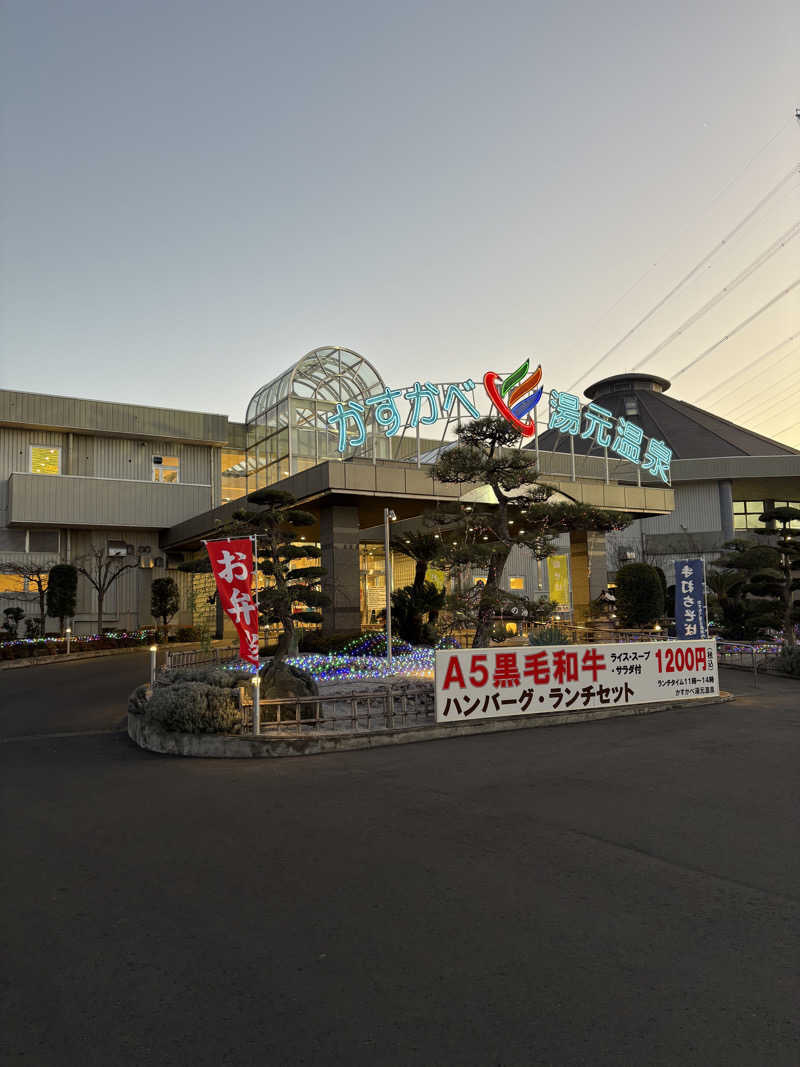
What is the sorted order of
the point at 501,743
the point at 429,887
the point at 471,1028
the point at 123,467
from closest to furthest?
1. the point at 471,1028
2. the point at 429,887
3. the point at 501,743
4. the point at 123,467

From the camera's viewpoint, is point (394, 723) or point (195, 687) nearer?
point (195, 687)

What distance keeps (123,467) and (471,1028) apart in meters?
34.2

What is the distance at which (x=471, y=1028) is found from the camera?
10.0ft

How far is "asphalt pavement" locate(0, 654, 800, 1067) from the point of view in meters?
3.04

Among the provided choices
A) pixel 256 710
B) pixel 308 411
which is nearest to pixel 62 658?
pixel 308 411

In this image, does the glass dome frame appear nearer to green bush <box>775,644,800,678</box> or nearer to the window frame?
the window frame

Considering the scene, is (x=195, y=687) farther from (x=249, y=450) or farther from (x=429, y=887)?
(x=249, y=450)

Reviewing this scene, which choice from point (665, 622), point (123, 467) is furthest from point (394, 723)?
point (123, 467)

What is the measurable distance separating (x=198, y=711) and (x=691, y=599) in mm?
13986

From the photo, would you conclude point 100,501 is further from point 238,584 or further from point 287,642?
point 238,584

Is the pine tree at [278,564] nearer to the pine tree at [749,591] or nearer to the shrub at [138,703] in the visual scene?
the shrub at [138,703]

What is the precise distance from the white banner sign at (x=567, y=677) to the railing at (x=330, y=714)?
2.47ft

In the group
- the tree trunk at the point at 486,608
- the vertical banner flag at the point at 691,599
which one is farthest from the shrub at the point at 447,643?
the vertical banner flag at the point at 691,599

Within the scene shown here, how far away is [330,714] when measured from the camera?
11141mm
